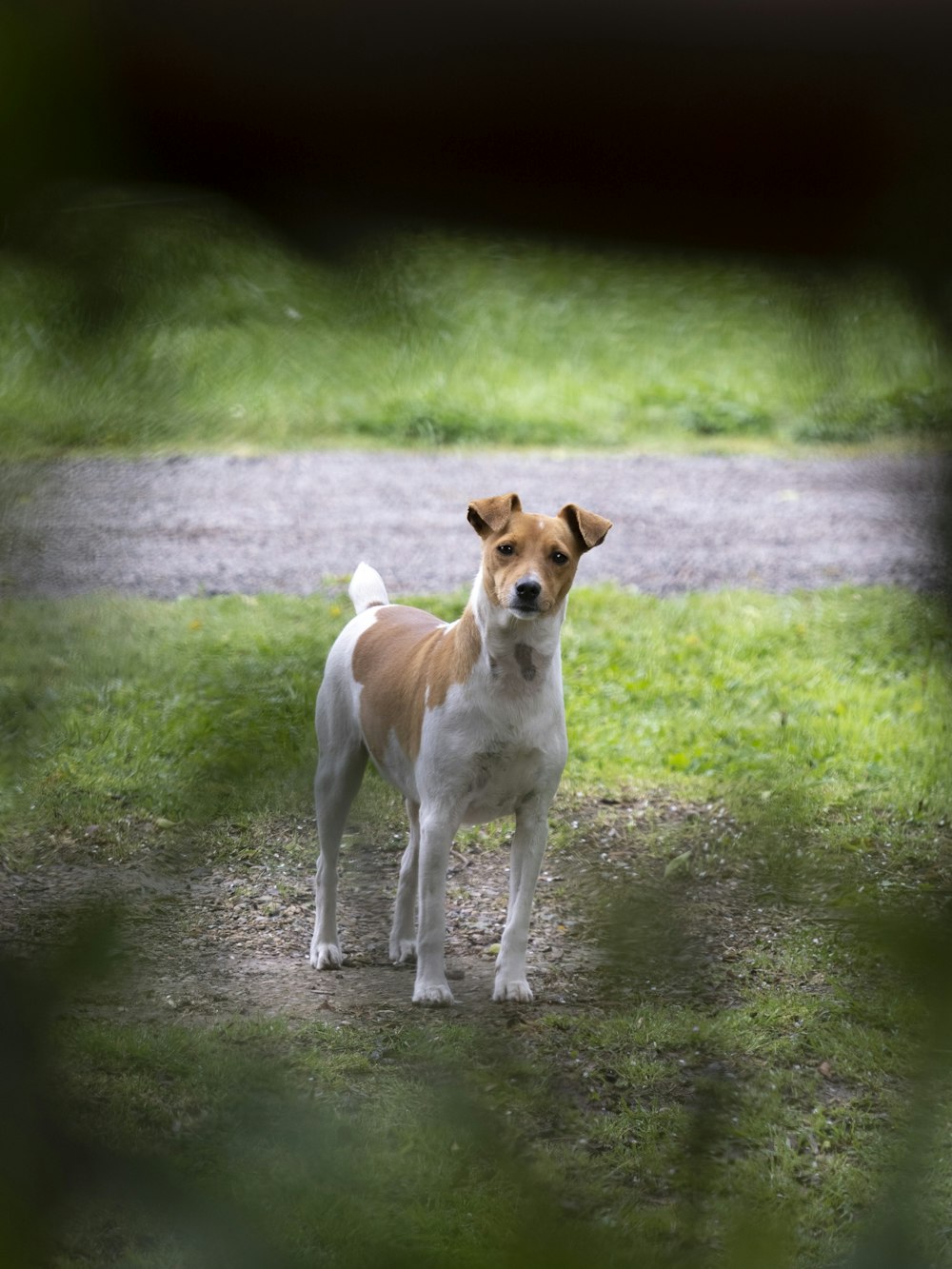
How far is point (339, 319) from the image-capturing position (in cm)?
56

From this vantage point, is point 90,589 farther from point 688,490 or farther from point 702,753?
point 688,490

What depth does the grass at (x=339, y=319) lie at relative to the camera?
52cm

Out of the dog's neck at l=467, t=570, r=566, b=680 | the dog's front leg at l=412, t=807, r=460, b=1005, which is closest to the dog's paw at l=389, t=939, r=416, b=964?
the dog's front leg at l=412, t=807, r=460, b=1005

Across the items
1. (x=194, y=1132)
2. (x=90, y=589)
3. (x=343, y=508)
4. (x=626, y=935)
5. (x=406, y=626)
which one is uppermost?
(x=343, y=508)

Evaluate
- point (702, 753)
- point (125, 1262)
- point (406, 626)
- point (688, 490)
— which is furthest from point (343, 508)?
point (125, 1262)

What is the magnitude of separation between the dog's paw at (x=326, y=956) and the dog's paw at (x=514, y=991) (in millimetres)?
488

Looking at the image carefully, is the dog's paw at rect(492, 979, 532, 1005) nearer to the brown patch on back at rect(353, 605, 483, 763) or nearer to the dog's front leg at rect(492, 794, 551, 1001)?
the dog's front leg at rect(492, 794, 551, 1001)

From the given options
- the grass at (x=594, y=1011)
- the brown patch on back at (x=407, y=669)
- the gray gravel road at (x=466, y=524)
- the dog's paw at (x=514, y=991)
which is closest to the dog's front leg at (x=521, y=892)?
the dog's paw at (x=514, y=991)

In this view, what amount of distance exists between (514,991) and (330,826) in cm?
60

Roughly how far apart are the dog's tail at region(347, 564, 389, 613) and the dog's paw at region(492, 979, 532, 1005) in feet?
3.52

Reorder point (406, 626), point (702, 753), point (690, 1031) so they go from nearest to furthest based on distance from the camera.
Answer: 1. point (690, 1031)
2. point (406, 626)
3. point (702, 753)

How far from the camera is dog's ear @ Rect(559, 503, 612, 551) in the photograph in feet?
9.73

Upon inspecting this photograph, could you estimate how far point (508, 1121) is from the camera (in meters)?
1.12

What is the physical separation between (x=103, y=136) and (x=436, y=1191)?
1708 mm
